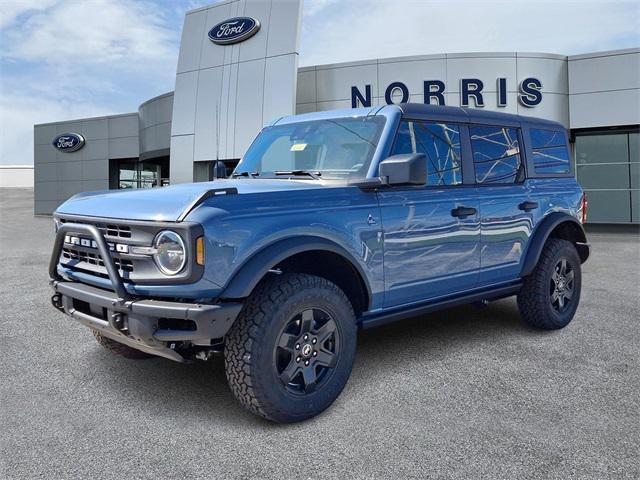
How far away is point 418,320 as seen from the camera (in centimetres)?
546

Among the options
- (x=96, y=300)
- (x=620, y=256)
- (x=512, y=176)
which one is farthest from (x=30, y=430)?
(x=620, y=256)

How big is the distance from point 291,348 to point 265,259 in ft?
1.89

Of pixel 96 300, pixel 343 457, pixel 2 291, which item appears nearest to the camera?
pixel 343 457

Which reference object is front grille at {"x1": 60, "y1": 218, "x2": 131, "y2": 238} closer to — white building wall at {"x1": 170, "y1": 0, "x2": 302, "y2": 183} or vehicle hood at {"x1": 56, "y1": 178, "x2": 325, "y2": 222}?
vehicle hood at {"x1": 56, "y1": 178, "x2": 325, "y2": 222}

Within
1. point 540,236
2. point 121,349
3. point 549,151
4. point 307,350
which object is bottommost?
point 121,349

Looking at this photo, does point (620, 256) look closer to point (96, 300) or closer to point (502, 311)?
point (502, 311)

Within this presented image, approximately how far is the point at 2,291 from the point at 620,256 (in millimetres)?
11440

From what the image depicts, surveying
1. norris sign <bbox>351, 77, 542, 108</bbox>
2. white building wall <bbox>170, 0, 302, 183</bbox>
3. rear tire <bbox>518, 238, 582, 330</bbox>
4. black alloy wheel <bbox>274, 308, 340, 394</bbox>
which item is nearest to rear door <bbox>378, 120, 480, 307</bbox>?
black alloy wheel <bbox>274, 308, 340, 394</bbox>

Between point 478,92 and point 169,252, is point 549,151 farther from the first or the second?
point 478,92

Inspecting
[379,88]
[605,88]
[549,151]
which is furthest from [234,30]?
[549,151]

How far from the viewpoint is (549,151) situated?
5188mm

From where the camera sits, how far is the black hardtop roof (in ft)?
13.0

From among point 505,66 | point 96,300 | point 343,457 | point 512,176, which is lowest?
point 343,457

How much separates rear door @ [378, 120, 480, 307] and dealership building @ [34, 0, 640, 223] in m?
13.4
